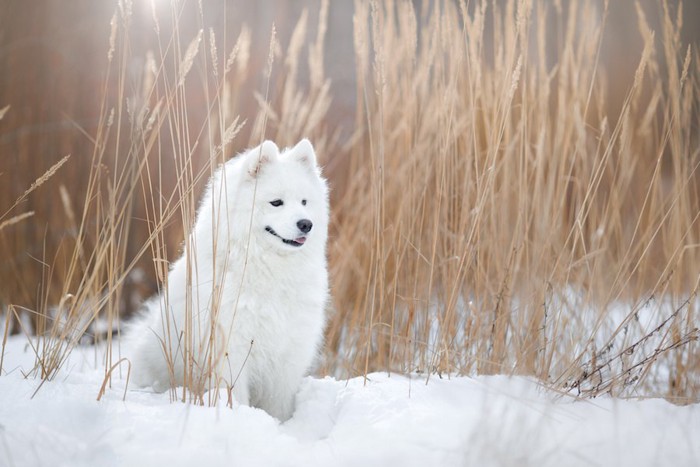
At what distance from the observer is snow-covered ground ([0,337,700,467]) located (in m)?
1.42

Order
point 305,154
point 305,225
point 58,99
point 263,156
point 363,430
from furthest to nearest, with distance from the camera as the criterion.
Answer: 1. point 58,99
2. point 305,154
3. point 263,156
4. point 305,225
5. point 363,430

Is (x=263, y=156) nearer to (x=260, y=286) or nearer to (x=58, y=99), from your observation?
(x=260, y=286)

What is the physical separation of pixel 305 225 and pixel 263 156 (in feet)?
1.07

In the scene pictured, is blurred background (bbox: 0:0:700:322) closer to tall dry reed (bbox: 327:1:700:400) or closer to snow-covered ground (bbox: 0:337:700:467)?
tall dry reed (bbox: 327:1:700:400)

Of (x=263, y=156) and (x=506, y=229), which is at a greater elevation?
(x=263, y=156)

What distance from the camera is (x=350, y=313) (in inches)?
114

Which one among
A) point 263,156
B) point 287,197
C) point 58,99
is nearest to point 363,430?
point 287,197

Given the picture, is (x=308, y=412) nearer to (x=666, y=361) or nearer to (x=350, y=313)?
(x=350, y=313)

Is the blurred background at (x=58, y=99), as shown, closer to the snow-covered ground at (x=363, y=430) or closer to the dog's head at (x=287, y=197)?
the dog's head at (x=287, y=197)

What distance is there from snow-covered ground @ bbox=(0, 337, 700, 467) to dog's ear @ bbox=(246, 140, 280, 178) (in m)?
0.82

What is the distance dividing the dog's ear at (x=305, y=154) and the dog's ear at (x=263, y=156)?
10 centimetres

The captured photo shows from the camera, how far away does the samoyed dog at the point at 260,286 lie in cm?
→ 195

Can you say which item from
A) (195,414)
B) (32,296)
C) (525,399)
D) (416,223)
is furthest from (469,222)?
(32,296)

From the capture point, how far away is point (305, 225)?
201 cm
